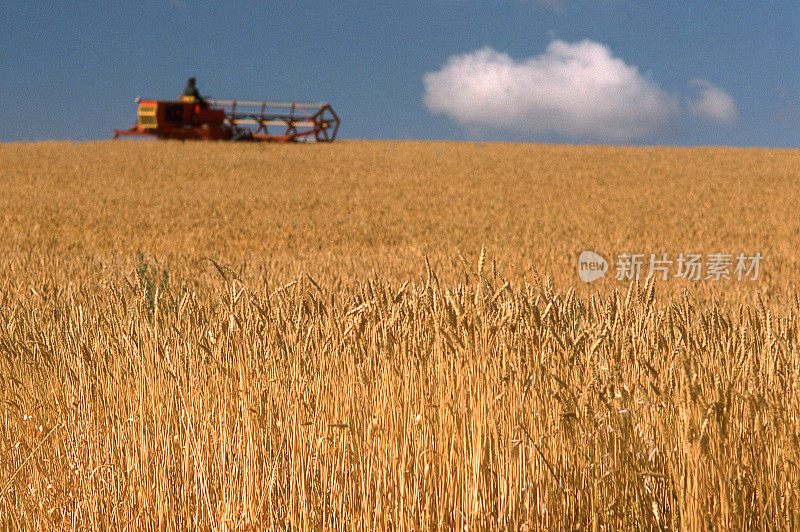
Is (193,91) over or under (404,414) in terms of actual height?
over

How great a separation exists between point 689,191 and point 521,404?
56.0ft

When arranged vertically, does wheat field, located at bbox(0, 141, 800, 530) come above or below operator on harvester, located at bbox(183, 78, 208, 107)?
below

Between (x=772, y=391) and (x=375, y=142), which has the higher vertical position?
(x=375, y=142)

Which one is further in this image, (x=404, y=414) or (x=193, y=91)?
(x=193, y=91)

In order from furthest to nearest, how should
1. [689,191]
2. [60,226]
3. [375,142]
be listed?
[375,142]
[689,191]
[60,226]

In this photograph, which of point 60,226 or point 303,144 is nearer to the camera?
point 60,226

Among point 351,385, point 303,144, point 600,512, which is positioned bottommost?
point 600,512

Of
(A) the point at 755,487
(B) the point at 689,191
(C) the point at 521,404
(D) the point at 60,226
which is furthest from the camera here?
(B) the point at 689,191

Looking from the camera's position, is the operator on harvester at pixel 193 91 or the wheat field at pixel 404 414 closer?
the wheat field at pixel 404 414

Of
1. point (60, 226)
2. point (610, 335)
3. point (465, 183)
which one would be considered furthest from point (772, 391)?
point (465, 183)

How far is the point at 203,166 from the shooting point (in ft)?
71.9

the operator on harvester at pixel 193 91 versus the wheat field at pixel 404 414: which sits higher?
the operator on harvester at pixel 193 91

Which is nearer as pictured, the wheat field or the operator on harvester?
the wheat field

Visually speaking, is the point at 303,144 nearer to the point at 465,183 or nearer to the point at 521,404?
the point at 465,183
